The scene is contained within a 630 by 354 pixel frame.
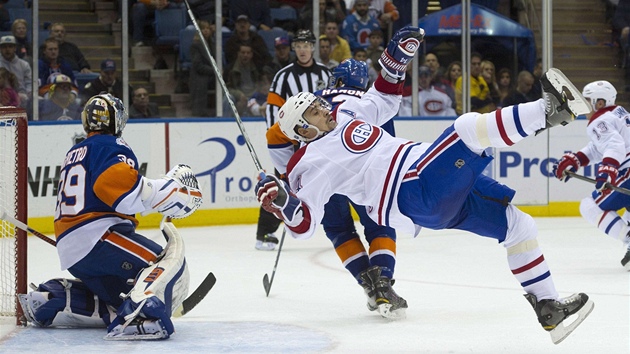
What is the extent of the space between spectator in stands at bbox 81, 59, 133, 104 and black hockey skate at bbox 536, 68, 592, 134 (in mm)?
5501

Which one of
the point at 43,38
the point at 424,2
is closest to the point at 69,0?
the point at 43,38

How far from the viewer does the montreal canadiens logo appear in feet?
12.7

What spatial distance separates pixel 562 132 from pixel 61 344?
588 cm

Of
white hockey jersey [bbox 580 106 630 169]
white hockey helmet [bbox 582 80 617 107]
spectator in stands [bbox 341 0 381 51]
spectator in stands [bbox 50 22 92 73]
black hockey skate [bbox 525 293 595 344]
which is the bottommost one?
black hockey skate [bbox 525 293 595 344]

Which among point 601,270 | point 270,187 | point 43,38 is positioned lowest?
point 601,270

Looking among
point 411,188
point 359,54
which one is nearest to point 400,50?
point 411,188

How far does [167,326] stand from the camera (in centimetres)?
404

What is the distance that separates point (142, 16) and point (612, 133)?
4045 mm

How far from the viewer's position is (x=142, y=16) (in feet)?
28.0

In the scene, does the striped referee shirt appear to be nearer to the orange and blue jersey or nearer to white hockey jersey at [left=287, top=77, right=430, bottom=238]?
the orange and blue jersey

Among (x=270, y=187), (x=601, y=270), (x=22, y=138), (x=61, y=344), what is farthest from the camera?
(x=601, y=270)

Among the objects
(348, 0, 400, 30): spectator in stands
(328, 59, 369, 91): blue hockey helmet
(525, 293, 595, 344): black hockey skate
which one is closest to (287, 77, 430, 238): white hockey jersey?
(525, 293, 595, 344): black hockey skate

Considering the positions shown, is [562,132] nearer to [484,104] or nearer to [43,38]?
[484,104]

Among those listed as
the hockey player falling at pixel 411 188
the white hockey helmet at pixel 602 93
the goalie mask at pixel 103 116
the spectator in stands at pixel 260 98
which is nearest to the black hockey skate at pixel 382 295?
the hockey player falling at pixel 411 188
